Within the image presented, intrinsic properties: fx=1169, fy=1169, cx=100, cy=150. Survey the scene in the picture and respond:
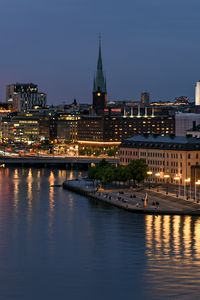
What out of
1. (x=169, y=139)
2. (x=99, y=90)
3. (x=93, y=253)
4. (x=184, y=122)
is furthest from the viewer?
(x=99, y=90)

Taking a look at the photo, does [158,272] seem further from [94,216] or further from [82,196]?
[82,196]

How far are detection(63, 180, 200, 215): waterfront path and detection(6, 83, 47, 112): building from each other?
100919 millimetres

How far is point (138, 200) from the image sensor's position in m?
39.8

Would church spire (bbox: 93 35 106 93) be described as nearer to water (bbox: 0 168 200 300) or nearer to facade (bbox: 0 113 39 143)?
facade (bbox: 0 113 39 143)

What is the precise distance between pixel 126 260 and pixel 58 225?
21.6 feet

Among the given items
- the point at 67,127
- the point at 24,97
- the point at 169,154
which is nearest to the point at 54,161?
the point at 169,154

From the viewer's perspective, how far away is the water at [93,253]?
23.1 meters

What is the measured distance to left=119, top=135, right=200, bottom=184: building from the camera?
48.3m

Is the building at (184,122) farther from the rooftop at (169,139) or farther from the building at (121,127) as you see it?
the rooftop at (169,139)

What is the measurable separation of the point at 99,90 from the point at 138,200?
226 ft

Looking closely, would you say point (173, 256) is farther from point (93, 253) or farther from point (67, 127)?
point (67, 127)

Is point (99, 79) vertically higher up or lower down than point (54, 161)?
higher up

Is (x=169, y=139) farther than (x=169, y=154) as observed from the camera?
Yes

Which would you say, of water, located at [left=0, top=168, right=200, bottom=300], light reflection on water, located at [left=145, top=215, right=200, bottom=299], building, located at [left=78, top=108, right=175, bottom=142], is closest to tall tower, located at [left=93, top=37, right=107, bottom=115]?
building, located at [left=78, top=108, right=175, bottom=142]
